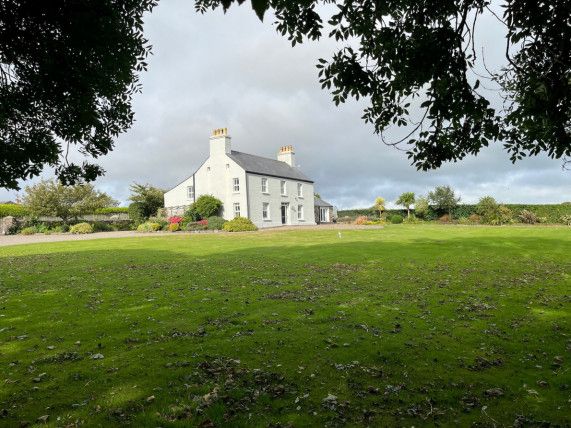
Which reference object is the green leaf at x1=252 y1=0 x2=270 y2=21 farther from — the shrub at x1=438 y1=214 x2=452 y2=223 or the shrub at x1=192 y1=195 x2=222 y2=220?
the shrub at x1=438 y1=214 x2=452 y2=223

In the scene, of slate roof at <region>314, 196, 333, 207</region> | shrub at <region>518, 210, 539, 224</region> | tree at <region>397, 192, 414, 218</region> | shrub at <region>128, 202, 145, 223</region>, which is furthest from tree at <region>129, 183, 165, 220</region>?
shrub at <region>518, 210, 539, 224</region>

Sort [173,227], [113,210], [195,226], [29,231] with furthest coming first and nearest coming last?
1. [113,210]
2. [195,226]
3. [29,231]
4. [173,227]

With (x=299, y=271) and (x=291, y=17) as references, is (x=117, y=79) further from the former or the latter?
(x=299, y=271)

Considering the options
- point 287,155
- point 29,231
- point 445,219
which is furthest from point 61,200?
point 445,219

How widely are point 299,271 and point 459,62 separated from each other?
34.4 feet

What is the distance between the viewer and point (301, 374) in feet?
19.9

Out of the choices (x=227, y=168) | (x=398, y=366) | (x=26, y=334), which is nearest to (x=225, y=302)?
(x=26, y=334)

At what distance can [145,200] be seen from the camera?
5203 cm

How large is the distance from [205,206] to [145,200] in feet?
35.5

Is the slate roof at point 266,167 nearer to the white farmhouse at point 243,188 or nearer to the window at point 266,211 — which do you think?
the white farmhouse at point 243,188

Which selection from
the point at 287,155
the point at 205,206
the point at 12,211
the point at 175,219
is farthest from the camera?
the point at 287,155

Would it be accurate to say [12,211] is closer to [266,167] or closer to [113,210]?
[113,210]

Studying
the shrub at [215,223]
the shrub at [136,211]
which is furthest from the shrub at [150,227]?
the shrub at [136,211]

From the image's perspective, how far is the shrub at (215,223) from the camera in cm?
4284
